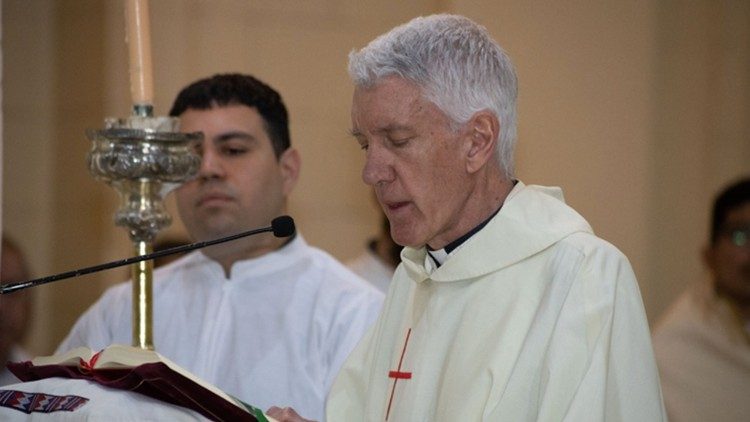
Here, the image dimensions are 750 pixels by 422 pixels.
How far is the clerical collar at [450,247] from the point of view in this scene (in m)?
3.16

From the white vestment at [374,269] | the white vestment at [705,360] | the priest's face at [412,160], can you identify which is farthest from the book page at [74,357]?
the white vestment at [705,360]

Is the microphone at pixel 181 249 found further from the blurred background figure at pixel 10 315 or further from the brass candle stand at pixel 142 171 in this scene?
the blurred background figure at pixel 10 315

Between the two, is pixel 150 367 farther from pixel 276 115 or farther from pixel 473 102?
pixel 276 115

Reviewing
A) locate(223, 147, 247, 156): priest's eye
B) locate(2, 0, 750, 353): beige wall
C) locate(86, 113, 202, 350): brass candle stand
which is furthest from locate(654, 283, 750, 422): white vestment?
locate(86, 113, 202, 350): brass candle stand

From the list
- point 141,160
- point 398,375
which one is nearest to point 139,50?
point 141,160

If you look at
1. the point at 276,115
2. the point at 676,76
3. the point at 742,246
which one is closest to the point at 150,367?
the point at 276,115

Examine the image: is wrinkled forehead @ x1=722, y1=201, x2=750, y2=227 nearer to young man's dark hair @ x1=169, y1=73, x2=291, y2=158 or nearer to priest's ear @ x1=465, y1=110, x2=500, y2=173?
young man's dark hair @ x1=169, y1=73, x2=291, y2=158

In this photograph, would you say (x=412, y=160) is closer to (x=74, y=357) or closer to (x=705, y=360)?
(x=74, y=357)

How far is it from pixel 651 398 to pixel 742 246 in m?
3.55

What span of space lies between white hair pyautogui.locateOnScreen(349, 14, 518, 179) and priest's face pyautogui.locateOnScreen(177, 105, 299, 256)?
152 cm

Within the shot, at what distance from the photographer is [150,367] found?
2.56m

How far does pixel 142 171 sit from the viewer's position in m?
3.46

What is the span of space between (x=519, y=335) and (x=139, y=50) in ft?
4.34

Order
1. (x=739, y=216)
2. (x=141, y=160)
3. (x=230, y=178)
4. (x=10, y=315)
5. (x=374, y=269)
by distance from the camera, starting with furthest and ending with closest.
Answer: (x=374, y=269), (x=739, y=216), (x=10, y=315), (x=230, y=178), (x=141, y=160)
